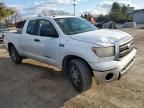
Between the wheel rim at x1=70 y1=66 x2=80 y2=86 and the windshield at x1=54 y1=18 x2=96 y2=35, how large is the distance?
0.96m

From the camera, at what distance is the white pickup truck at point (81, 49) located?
511cm

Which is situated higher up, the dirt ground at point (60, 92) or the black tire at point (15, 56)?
the black tire at point (15, 56)

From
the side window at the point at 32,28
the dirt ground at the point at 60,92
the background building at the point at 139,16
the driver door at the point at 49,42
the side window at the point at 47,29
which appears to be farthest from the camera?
the background building at the point at 139,16

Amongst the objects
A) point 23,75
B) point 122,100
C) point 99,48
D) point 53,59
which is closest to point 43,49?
point 53,59

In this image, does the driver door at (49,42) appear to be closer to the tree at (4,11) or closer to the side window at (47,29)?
the side window at (47,29)

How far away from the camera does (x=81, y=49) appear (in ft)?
17.4

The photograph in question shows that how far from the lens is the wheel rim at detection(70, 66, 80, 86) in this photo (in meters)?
5.53

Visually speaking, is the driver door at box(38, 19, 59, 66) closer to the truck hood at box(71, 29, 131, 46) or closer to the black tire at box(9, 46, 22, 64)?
the truck hood at box(71, 29, 131, 46)

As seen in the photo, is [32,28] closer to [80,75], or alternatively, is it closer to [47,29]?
[47,29]

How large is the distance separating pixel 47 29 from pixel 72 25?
2.31 ft

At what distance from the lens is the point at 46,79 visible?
273 inches

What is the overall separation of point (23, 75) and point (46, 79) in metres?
1.06

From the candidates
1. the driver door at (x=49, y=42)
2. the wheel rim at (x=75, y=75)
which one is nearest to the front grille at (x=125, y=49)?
the wheel rim at (x=75, y=75)

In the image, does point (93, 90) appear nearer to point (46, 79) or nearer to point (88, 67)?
point (88, 67)
